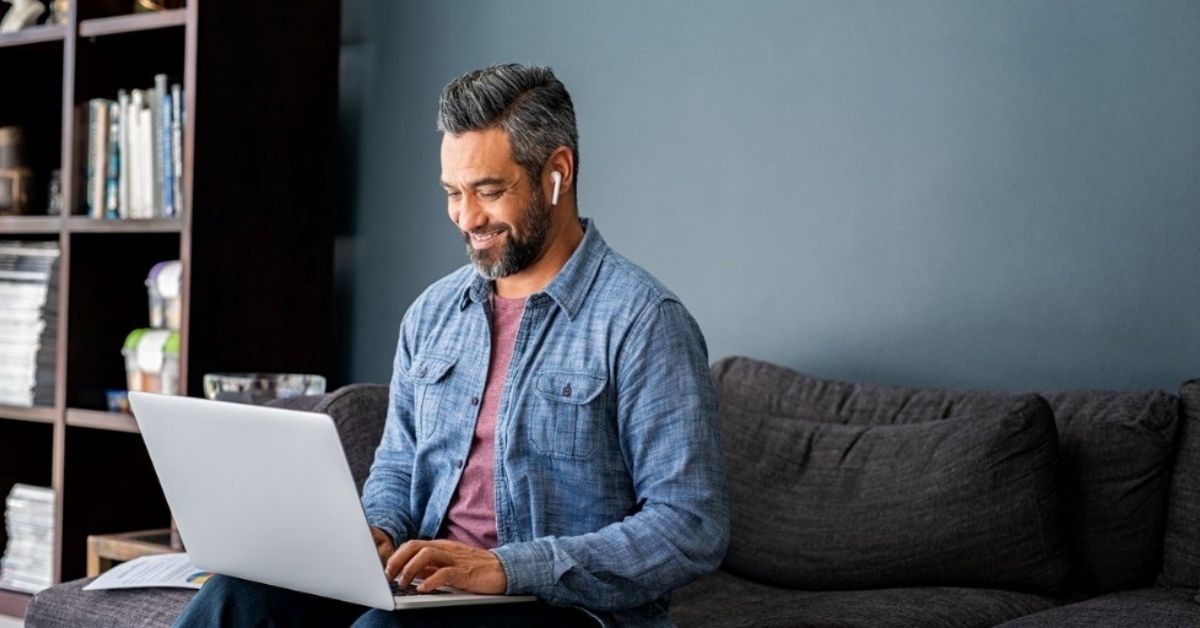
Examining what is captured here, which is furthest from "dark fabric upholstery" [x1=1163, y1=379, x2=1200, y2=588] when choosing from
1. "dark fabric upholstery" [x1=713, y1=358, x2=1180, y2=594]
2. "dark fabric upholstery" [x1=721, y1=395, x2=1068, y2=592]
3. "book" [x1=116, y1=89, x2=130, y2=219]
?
"book" [x1=116, y1=89, x2=130, y2=219]

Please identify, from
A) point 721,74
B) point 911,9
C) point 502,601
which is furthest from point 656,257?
point 502,601

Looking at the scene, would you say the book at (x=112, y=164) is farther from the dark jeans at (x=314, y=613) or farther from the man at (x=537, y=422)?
the dark jeans at (x=314, y=613)

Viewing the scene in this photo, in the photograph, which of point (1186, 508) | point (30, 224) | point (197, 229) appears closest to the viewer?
point (1186, 508)

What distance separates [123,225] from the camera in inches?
125

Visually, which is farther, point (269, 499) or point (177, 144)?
point (177, 144)

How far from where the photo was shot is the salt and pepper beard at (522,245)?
6.11 ft

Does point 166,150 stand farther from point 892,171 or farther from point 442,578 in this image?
point 442,578

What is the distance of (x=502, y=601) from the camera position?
1583mm

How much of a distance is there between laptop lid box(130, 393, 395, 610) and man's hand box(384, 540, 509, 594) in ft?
0.18

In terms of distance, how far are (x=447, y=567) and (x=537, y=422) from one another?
0.31 meters

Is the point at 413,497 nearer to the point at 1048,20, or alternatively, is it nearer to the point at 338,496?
the point at 338,496

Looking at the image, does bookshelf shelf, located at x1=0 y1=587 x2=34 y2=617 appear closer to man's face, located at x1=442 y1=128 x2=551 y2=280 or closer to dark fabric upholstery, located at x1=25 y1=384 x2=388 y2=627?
dark fabric upholstery, located at x1=25 y1=384 x2=388 y2=627

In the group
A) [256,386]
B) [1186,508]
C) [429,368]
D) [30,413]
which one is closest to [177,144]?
[256,386]

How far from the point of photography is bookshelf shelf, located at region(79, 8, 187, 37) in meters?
3.10
